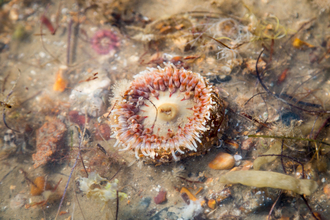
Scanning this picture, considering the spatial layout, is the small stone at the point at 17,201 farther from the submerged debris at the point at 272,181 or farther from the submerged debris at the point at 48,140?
the submerged debris at the point at 272,181

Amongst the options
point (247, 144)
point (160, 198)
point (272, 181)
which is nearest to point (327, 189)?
point (272, 181)

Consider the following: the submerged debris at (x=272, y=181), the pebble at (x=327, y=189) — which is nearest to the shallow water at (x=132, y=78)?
the pebble at (x=327, y=189)

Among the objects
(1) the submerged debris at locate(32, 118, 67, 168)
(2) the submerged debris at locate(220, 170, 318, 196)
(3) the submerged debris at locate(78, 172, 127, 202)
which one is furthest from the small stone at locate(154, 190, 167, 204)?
(1) the submerged debris at locate(32, 118, 67, 168)

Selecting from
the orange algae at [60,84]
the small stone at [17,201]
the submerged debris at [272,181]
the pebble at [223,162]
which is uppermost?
the orange algae at [60,84]

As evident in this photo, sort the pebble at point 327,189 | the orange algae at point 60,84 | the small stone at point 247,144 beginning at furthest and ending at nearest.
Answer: the orange algae at point 60,84 < the small stone at point 247,144 < the pebble at point 327,189

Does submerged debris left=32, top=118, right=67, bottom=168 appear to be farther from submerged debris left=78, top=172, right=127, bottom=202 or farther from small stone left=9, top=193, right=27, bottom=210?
submerged debris left=78, top=172, right=127, bottom=202

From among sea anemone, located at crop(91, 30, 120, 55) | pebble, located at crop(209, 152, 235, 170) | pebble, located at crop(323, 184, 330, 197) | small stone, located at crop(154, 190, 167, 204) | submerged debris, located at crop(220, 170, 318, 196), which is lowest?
small stone, located at crop(154, 190, 167, 204)
